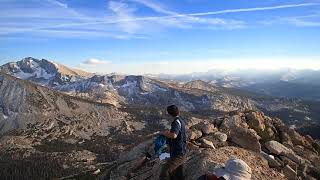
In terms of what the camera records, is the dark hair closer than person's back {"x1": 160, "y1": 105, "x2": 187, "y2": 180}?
Yes

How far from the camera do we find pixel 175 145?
962 inches

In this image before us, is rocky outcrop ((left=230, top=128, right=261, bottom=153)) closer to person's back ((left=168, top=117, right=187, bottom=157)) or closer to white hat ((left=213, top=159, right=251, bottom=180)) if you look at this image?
person's back ((left=168, top=117, right=187, bottom=157))

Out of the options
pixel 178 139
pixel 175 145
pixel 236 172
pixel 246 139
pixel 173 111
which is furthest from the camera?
pixel 246 139

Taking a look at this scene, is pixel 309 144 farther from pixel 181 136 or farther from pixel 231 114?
pixel 181 136

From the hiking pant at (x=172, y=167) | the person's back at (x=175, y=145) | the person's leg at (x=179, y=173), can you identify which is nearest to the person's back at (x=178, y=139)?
the person's back at (x=175, y=145)

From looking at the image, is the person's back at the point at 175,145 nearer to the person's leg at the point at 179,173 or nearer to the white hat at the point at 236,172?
the person's leg at the point at 179,173

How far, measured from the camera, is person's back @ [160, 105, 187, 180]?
23578 mm

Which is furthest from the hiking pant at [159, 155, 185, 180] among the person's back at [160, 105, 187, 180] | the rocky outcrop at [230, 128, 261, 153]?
the rocky outcrop at [230, 128, 261, 153]

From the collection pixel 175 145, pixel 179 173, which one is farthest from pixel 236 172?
pixel 179 173

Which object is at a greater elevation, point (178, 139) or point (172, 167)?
point (178, 139)

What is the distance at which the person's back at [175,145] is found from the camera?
77.4 feet

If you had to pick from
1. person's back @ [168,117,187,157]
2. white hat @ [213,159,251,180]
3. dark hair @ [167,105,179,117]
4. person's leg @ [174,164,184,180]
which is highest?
dark hair @ [167,105,179,117]

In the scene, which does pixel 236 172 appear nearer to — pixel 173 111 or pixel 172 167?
pixel 173 111

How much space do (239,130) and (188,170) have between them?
18213 millimetres
